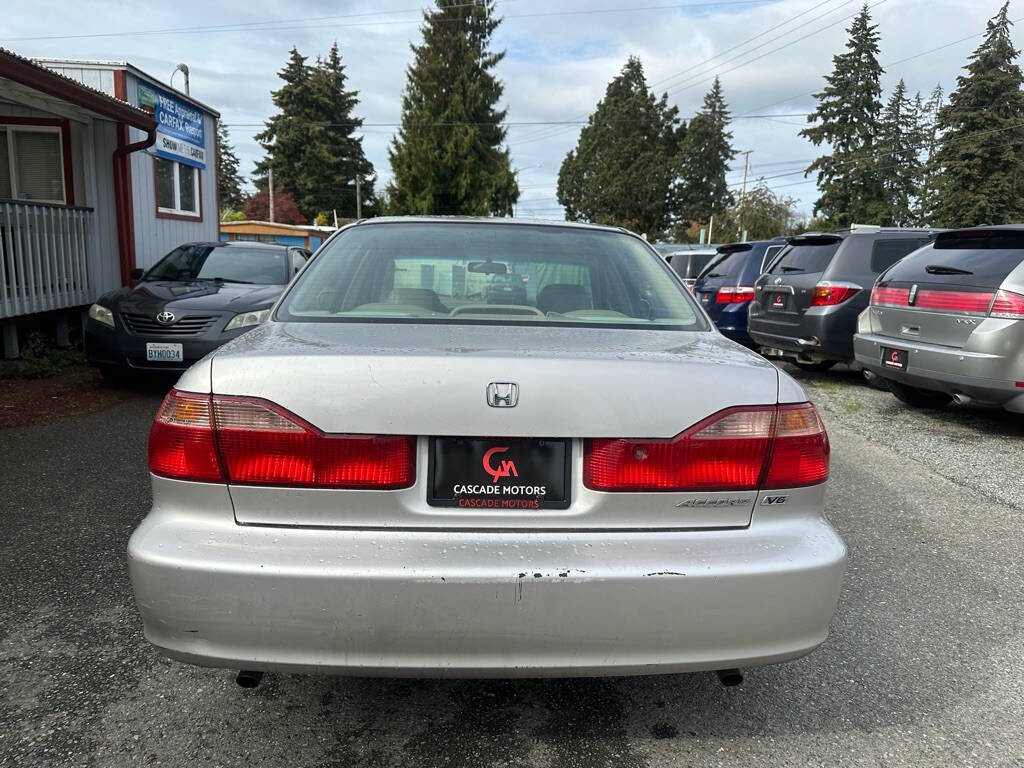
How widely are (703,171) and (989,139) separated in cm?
2750

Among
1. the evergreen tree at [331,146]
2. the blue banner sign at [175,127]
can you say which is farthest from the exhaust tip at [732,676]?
the evergreen tree at [331,146]

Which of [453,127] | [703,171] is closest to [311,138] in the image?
[453,127]

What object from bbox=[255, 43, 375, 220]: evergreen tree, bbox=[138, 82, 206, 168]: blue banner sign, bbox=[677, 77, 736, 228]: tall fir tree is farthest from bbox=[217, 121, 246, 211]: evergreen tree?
bbox=[138, 82, 206, 168]: blue banner sign

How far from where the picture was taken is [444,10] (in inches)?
1836

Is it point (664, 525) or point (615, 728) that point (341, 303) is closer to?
point (664, 525)

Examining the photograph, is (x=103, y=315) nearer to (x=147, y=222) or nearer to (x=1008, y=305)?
(x=147, y=222)

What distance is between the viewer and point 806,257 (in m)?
9.09

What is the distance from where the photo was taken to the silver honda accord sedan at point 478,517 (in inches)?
74.0

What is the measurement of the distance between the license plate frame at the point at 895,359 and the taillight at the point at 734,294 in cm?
417

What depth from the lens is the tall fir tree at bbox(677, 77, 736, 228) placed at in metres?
65.9

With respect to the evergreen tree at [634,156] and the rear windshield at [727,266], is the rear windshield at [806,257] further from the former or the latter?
the evergreen tree at [634,156]

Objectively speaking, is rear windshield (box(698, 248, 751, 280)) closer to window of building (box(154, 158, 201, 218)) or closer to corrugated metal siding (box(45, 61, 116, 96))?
window of building (box(154, 158, 201, 218))

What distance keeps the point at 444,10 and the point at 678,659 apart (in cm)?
5042

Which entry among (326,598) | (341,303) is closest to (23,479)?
(341,303)
